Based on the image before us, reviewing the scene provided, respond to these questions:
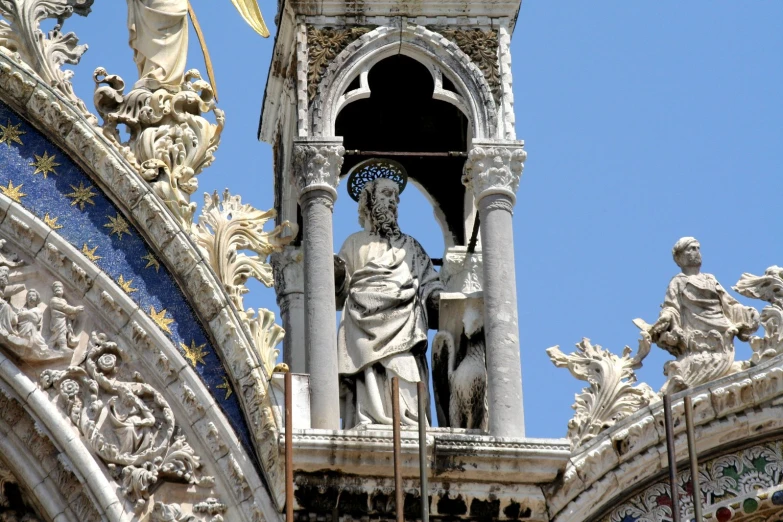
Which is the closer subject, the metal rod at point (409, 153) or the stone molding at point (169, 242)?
the stone molding at point (169, 242)

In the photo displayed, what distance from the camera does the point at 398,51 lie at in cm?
1953

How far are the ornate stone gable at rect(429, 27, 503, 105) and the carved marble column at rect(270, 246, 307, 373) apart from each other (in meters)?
1.78

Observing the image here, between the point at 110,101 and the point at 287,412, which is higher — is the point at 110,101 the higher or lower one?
the higher one

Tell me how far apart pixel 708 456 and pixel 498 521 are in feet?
4.87

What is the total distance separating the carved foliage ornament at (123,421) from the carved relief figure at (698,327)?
123 inches

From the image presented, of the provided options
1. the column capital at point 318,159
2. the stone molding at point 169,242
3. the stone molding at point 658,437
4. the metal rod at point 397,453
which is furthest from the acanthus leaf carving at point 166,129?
the stone molding at point 658,437

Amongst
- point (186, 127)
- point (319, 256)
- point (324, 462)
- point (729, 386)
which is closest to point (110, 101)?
point (186, 127)

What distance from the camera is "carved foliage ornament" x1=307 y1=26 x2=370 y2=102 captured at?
19.3 m

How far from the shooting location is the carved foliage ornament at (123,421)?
18141 millimetres

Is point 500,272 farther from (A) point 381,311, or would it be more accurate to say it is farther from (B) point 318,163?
(B) point 318,163

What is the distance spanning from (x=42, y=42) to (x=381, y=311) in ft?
9.71

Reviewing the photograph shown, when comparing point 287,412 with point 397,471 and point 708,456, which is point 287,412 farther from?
point 708,456

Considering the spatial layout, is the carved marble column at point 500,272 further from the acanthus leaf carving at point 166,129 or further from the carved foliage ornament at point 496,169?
the acanthus leaf carving at point 166,129

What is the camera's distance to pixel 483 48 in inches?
771
